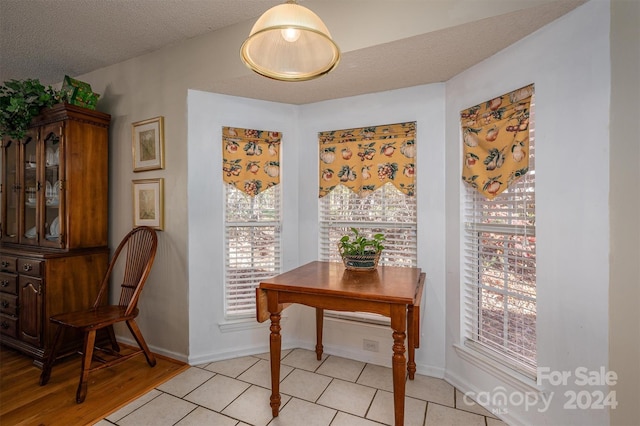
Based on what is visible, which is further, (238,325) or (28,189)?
(28,189)

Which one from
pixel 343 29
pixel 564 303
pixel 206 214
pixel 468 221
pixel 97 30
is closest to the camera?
pixel 564 303

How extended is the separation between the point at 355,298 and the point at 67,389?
6.90 ft

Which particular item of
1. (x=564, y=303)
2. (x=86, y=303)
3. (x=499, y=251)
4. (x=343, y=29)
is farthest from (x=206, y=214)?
(x=564, y=303)

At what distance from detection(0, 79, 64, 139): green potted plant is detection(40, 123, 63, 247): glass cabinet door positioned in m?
0.19

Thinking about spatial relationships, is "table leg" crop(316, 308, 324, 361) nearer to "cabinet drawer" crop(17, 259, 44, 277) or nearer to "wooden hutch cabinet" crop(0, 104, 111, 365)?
"wooden hutch cabinet" crop(0, 104, 111, 365)

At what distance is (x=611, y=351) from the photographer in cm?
133

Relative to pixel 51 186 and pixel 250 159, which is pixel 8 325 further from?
pixel 250 159

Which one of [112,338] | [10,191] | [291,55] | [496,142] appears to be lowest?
[112,338]

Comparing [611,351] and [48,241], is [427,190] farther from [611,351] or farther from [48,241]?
[48,241]

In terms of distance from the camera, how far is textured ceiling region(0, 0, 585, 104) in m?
1.67

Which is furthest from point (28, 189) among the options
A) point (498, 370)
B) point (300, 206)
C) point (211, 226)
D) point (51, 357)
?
point (498, 370)

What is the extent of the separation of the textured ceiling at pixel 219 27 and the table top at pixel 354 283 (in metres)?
1.39

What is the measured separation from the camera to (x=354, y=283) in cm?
182

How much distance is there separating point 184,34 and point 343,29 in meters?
1.30
